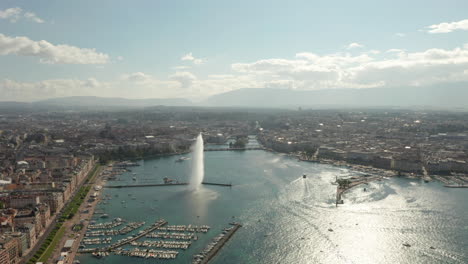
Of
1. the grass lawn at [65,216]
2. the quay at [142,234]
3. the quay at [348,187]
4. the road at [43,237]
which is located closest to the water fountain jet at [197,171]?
the grass lawn at [65,216]

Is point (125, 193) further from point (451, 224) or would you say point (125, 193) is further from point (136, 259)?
point (451, 224)

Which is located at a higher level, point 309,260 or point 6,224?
point 6,224

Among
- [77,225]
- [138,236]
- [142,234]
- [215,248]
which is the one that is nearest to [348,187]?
[215,248]

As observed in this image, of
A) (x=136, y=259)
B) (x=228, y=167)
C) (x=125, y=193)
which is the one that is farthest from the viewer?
(x=228, y=167)

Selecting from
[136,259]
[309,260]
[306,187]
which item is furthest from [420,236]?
[136,259]

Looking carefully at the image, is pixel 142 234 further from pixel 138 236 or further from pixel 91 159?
pixel 91 159

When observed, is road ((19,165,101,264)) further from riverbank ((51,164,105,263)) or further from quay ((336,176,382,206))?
quay ((336,176,382,206))

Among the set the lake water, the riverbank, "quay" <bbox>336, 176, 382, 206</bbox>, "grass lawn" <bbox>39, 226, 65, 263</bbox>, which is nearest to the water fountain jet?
the lake water
